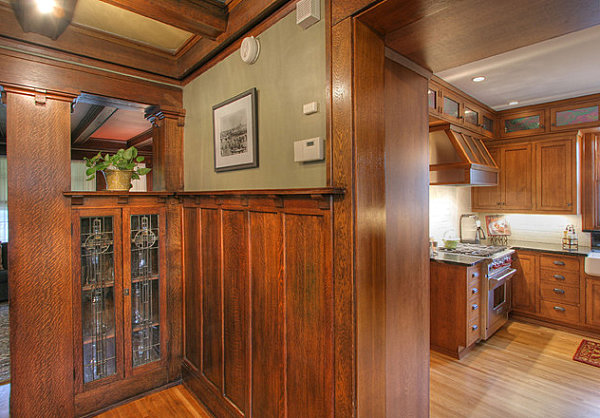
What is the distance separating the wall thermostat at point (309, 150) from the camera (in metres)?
1.48

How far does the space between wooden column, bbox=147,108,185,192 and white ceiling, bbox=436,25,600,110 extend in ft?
7.65

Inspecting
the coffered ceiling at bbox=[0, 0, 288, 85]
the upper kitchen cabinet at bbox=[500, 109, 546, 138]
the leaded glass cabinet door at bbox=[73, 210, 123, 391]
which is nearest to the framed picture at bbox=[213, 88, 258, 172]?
the coffered ceiling at bbox=[0, 0, 288, 85]

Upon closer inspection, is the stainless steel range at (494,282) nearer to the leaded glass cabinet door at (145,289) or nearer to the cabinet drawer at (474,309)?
the cabinet drawer at (474,309)

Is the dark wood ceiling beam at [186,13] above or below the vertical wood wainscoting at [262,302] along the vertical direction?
above

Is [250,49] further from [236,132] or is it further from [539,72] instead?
[539,72]

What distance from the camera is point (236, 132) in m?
2.10

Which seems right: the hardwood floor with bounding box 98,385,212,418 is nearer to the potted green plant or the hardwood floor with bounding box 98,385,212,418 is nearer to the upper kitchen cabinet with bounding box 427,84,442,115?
the potted green plant

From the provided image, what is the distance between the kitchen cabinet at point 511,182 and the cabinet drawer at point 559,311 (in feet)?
3.78

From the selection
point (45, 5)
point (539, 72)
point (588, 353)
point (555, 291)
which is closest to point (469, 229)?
point (555, 291)

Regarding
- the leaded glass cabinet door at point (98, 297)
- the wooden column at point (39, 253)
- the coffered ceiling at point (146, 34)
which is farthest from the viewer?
the leaded glass cabinet door at point (98, 297)

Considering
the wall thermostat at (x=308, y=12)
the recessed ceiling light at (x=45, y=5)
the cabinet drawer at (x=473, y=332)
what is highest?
the recessed ceiling light at (x=45, y=5)

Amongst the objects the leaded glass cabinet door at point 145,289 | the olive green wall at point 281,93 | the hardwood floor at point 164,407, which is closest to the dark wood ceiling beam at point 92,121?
the leaded glass cabinet door at point 145,289

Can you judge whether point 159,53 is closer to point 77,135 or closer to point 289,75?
point 289,75

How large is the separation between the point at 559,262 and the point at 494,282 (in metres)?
1.02
